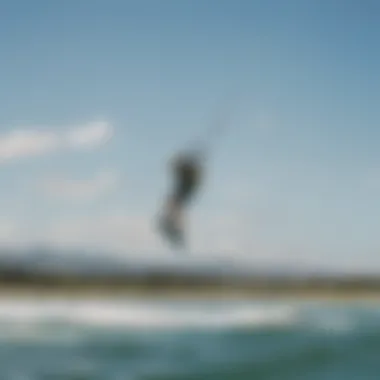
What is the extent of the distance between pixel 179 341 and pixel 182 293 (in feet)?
0.75

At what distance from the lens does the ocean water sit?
9.89 ft

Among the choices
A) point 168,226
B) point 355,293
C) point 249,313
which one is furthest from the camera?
point 355,293

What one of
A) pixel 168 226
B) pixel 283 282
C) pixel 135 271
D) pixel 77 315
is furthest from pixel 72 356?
pixel 283 282

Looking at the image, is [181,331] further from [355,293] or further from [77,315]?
[355,293]

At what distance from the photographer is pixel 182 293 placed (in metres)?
3.32

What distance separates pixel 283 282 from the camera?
347cm

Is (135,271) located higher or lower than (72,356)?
higher

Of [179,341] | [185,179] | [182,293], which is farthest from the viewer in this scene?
[182,293]

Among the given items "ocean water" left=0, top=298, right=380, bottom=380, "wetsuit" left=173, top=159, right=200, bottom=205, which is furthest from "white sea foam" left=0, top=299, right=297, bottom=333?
"wetsuit" left=173, top=159, right=200, bottom=205

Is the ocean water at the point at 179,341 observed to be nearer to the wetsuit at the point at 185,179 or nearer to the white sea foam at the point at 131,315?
the white sea foam at the point at 131,315

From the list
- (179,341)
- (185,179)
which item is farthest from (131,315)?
(185,179)

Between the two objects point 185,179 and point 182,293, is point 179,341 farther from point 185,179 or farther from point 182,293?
point 185,179

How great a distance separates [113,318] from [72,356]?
235 mm

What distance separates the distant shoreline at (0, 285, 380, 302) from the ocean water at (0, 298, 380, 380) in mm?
30
